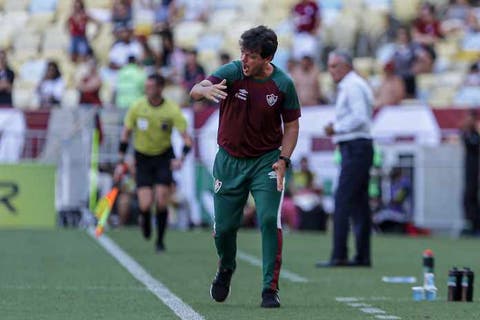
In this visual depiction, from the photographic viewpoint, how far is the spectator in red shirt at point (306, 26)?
26.3m

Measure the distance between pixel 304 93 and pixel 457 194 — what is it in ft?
10.6

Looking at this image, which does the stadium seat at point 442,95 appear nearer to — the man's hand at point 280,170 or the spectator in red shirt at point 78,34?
the spectator in red shirt at point 78,34

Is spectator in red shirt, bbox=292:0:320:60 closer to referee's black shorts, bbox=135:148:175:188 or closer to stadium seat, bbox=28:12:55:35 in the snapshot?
stadium seat, bbox=28:12:55:35

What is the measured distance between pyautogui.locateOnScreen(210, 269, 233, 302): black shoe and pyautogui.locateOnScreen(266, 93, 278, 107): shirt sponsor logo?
121 centimetres

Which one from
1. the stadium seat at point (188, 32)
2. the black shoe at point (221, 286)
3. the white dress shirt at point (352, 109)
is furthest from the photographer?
the stadium seat at point (188, 32)

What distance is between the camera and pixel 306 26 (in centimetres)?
2641

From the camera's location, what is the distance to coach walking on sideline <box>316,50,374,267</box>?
46.1 feet

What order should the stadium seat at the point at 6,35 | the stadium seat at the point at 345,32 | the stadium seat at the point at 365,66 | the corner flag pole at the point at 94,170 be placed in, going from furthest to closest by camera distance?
the stadium seat at the point at 6,35 → the stadium seat at the point at 345,32 → the stadium seat at the point at 365,66 → the corner flag pole at the point at 94,170

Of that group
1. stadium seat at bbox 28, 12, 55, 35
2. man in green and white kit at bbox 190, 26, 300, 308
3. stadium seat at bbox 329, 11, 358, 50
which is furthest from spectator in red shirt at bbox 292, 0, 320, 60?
man in green and white kit at bbox 190, 26, 300, 308

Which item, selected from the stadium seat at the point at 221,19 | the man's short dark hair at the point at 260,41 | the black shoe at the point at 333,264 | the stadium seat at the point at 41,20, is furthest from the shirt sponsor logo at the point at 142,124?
the stadium seat at the point at 41,20

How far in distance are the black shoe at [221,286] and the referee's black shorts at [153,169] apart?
253 inches

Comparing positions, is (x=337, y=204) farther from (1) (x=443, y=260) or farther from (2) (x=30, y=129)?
(2) (x=30, y=129)

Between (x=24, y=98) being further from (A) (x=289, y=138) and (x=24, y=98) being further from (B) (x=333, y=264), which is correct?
(A) (x=289, y=138)

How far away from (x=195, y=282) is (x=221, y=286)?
207 cm
